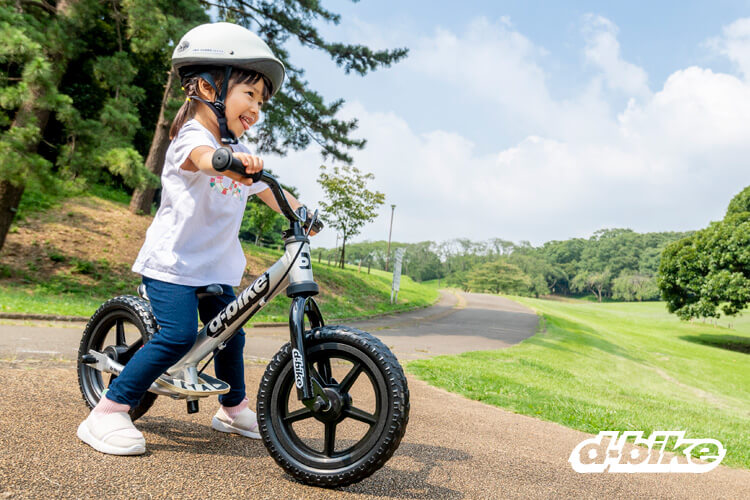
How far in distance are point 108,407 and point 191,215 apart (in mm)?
981

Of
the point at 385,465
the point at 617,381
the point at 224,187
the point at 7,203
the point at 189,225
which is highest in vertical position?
the point at 7,203

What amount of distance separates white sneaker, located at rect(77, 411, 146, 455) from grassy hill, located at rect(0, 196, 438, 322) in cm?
748

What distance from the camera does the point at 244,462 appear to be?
89.0 inches

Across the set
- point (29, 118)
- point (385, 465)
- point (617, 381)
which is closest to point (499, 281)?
point (617, 381)

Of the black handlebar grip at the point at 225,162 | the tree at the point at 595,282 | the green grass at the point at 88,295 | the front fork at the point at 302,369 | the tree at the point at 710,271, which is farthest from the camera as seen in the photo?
the tree at the point at 595,282

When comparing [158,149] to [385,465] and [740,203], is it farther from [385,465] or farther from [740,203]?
[740,203]

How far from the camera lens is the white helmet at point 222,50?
2.29 meters

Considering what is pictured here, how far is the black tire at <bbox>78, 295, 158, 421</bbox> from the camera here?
259 centimetres

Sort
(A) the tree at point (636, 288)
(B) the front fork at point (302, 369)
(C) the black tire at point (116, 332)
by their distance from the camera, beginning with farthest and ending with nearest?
(A) the tree at point (636, 288)
(C) the black tire at point (116, 332)
(B) the front fork at point (302, 369)

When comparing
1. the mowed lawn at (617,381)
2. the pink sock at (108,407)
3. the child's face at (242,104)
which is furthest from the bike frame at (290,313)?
the mowed lawn at (617,381)

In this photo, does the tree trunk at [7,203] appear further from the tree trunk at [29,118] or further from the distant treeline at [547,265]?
the distant treeline at [547,265]

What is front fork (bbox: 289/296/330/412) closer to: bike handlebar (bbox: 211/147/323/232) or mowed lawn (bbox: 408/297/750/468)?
bike handlebar (bbox: 211/147/323/232)

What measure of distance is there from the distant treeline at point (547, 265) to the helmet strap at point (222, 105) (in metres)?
84.6

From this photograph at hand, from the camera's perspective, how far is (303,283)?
2184mm
